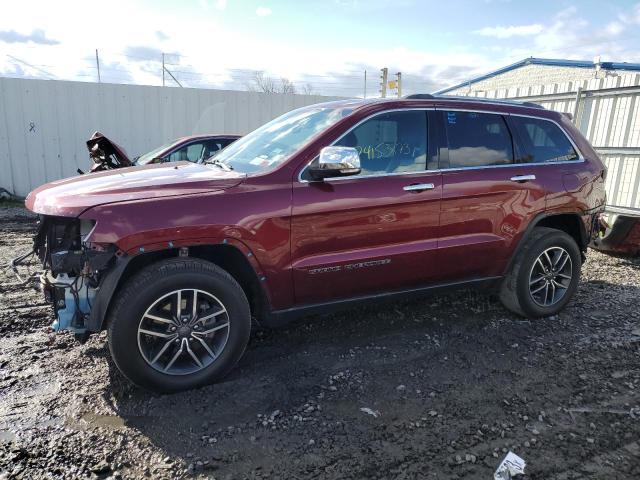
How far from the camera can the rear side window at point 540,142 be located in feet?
13.8

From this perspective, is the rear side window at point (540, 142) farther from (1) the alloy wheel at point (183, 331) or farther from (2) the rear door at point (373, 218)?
(1) the alloy wheel at point (183, 331)

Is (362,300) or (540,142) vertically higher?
(540,142)

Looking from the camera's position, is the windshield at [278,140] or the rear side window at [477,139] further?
the rear side window at [477,139]

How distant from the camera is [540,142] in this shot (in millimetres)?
4328

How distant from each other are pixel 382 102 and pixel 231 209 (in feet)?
4.99

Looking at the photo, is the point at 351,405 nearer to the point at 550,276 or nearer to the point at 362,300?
the point at 362,300

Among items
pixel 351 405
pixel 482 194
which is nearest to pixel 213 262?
pixel 351 405

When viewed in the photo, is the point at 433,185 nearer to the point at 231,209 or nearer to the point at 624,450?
the point at 231,209

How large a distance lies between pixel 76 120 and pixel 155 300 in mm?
10266

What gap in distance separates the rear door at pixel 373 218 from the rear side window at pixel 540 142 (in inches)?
41.0

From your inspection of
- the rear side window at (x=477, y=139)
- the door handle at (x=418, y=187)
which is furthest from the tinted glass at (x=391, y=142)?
the rear side window at (x=477, y=139)

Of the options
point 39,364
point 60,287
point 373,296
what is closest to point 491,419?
point 373,296

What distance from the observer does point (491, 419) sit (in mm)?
2912

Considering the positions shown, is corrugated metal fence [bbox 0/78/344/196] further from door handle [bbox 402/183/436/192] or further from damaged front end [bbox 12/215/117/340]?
door handle [bbox 402/183/436/192]
